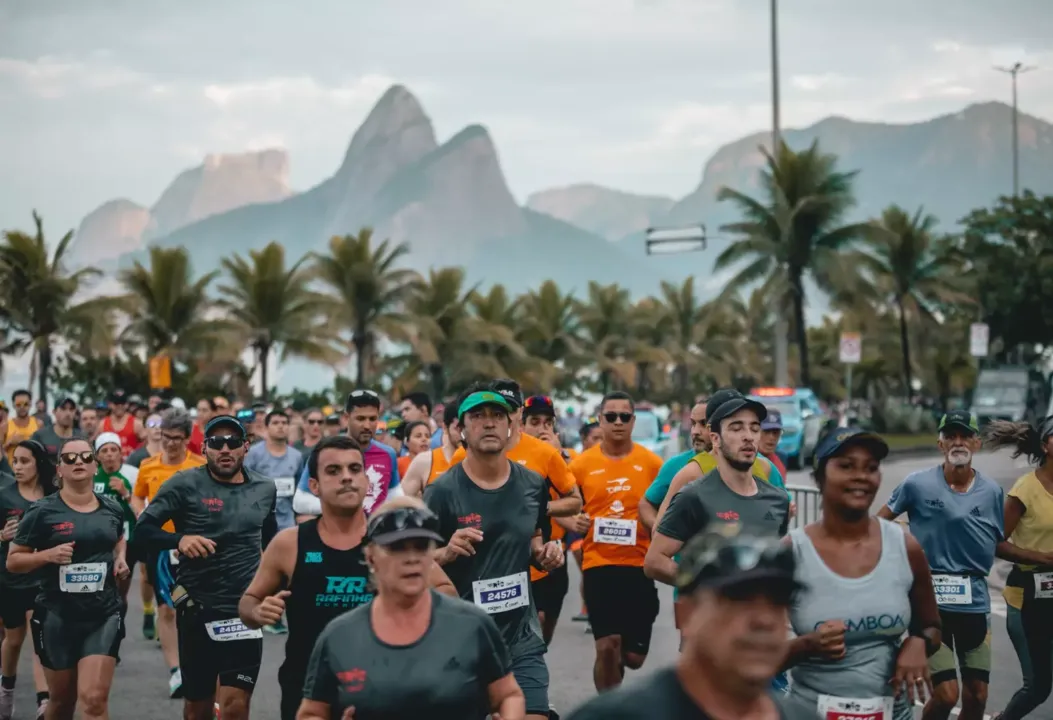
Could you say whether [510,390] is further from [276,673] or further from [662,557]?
[276,673]

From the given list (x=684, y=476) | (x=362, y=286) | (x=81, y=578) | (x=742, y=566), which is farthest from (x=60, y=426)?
(x=362, y=286)

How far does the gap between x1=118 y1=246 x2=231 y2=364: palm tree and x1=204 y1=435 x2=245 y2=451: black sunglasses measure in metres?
31.2

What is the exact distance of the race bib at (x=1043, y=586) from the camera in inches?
301

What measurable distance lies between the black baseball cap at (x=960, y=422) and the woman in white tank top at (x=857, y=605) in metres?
3.05

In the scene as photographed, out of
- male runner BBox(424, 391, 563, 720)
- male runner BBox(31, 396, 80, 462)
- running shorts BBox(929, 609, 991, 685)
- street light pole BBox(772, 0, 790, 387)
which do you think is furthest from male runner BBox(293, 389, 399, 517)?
street light pole BBox(772, 0, 790, 387)

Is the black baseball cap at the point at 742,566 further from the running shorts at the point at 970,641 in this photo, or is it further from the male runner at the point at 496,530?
the running shorts at the point at 970,641

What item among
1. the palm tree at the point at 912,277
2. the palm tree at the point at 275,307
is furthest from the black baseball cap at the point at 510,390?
the palm tree at the point at 912,277

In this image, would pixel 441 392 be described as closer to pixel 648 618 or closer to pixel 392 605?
pixel 648 618

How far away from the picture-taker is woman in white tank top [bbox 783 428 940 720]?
4.52 metres

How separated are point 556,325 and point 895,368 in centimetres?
1764

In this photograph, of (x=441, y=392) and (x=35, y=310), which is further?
(x=441, y=392)

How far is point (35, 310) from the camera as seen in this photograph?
37.3m

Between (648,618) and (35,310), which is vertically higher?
(35,310)

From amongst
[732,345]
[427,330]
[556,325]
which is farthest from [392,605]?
[732,345]
